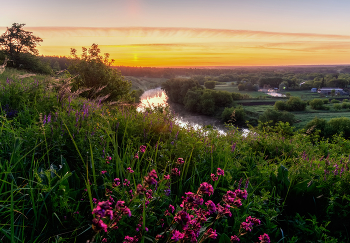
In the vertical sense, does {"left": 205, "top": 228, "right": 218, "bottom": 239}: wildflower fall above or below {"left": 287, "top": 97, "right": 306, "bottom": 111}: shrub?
above

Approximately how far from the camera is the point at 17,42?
138 ft

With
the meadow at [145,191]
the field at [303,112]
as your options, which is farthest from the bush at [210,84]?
the meadow at [145,191]

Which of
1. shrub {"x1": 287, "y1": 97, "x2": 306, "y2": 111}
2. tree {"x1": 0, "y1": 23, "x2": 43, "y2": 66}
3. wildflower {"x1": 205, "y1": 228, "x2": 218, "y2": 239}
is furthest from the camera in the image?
shrub {"x1": 287, "y1": 97, "x2": 306, "y2": 111}

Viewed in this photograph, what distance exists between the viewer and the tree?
40469mm

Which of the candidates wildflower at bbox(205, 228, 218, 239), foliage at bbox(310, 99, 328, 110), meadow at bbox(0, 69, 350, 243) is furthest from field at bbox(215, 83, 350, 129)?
wildflower at bbox(205, 228, 218, 239)

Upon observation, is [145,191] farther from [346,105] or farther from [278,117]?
[346,105]

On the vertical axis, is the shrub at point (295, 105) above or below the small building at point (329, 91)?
below

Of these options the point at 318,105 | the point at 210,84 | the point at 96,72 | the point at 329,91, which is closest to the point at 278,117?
the point at 318,105

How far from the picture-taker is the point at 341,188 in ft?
8.94

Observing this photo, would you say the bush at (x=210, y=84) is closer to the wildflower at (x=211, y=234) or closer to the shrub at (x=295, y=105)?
the shrub at (x=295, y=105)

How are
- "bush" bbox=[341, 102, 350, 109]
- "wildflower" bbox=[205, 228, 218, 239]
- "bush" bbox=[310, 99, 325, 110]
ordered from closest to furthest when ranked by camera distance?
"wildflower" bbox=[205, 228, 218, 239], "bush" bbox=[341, 102, 350, 109], "bush" bbox=[310, 99, 325, 110]

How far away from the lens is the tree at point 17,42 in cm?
4047

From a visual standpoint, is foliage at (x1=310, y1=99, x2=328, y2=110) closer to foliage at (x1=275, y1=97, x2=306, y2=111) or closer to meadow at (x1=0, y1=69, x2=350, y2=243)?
foliage at (x1=275, y1=97, x2=306, y2=111)

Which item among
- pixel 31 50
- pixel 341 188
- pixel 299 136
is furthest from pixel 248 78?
pixel 341 188
